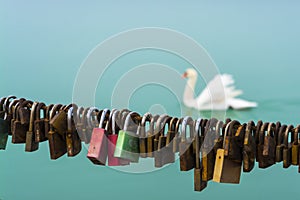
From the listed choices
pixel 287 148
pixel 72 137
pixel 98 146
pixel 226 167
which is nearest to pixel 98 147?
pixel 98 146

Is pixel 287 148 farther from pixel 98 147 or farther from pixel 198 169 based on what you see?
pixel 98 147

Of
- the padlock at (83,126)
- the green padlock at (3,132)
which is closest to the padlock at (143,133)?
the padlock at (83,126)

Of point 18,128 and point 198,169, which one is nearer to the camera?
point 198,169

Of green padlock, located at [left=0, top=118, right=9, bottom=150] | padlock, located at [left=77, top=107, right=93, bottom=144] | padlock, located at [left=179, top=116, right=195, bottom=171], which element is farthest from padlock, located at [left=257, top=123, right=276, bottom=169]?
green padlock, located at [left=0, top=118, right=9, bottom=150]

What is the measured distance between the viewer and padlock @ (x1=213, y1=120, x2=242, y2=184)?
0.87 metres

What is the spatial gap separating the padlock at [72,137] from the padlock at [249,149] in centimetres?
34

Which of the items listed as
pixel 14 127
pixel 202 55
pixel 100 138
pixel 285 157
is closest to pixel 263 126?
pixel 285 157

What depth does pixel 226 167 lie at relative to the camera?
2.89 ft

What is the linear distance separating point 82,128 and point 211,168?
26cm

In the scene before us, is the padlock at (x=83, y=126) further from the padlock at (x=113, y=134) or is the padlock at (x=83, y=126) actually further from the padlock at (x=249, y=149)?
the padlock at (x=249, y=149)

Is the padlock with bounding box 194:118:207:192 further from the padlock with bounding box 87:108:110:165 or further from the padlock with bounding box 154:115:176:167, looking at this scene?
the padlock with bounding box 87:108:110:165

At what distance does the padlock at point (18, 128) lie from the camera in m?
1.06

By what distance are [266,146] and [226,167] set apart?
8cm

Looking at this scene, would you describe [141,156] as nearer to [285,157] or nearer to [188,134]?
[188,134]
